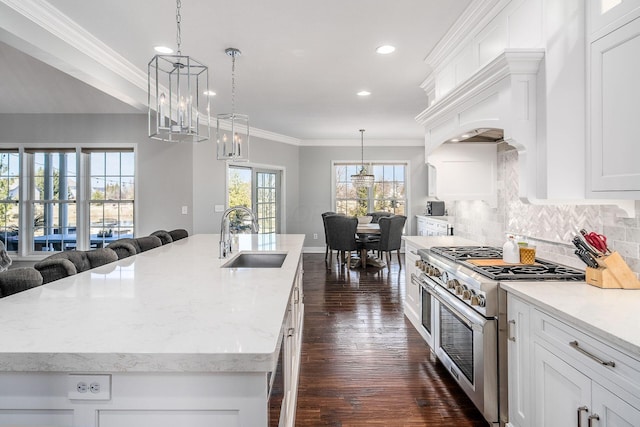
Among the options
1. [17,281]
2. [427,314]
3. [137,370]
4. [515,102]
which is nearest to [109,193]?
[17,281]

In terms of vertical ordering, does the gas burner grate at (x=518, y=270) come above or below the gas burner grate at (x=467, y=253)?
below

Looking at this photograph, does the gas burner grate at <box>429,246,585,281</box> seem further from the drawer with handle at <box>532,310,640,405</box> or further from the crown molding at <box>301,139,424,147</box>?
A: the crown molding at <box>301,139,424,147</box>

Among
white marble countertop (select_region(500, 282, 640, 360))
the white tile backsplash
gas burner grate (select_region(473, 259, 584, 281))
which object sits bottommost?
white marble countertop (select_region(500, 282, 640, 360))

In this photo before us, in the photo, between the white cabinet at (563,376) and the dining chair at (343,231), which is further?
the dining chair at (343,231)

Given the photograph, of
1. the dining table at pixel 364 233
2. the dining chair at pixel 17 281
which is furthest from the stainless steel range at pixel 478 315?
the dining table at pixel 364 233

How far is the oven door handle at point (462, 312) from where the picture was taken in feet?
6.10

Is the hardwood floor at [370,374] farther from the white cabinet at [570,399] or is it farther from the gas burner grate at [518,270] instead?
the gas burner grate at [518,270]

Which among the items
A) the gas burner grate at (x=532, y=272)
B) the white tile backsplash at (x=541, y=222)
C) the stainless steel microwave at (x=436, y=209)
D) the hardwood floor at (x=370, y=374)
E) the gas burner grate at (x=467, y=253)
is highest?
the stainless steel microwave at (x=436, y=209)

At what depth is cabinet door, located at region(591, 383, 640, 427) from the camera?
1.07m

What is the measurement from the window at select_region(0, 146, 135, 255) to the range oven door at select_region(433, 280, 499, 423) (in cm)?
492

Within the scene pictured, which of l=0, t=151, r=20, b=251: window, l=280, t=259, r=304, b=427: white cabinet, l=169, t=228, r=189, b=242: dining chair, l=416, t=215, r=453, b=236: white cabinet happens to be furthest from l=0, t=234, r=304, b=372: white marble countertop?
l=0, t=151, r=20, b=251: window

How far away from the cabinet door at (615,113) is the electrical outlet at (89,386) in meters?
1.93

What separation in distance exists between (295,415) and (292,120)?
5027 millimetres

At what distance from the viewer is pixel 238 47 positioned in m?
3.25
